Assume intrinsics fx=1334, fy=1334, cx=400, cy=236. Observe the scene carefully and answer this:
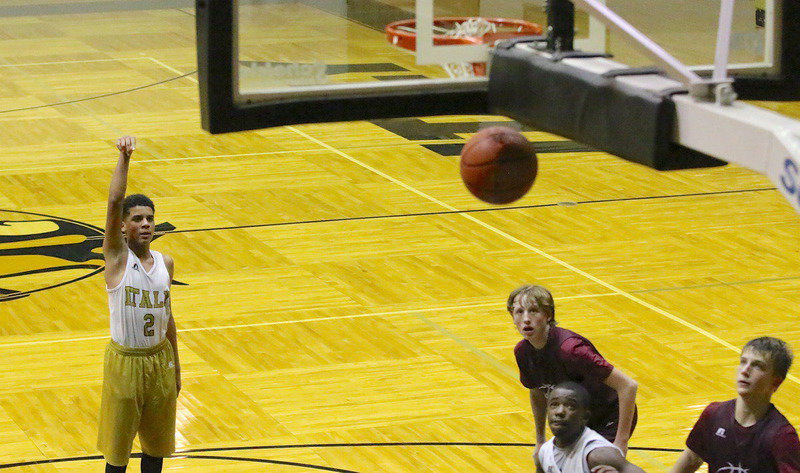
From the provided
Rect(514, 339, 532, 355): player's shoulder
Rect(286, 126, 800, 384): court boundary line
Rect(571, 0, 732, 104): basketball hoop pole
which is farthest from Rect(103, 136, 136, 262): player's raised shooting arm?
Rect(286, 126, 800, 384): court boundary line

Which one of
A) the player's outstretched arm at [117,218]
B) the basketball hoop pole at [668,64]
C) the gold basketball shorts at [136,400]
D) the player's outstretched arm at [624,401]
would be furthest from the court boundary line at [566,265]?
the basketball hoop pole at [668,64]

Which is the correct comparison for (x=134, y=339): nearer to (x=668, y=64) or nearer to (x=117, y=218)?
(x=117, y=218)

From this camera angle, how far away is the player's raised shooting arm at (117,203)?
4934mm

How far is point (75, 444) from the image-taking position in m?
6.02

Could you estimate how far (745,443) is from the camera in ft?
13.3

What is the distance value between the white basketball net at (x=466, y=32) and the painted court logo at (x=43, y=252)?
3.97 metres

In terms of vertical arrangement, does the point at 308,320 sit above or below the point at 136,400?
below

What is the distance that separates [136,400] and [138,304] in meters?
0.37

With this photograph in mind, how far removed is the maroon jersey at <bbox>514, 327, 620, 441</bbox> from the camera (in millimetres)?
4672

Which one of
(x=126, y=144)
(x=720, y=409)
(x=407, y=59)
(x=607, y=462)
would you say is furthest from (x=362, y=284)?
(x=720, y=409)

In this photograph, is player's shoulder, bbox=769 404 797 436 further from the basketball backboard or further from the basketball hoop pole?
the basketball hoop pole

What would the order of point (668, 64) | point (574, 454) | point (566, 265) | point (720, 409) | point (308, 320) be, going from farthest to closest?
1. point (566, 265)
2. point (308, 320)
3. point (574, 454)
4. point (720, 409)
5. point (668, 64)

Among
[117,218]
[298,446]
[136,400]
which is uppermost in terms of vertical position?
[117,218]

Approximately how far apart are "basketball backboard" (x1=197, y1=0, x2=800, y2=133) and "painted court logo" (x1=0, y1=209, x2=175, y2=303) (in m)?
3.54
